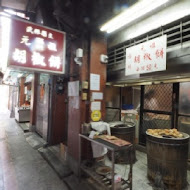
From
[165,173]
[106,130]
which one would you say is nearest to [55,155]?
[106,130]

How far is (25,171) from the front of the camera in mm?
4094

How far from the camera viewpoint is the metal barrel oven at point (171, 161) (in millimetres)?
2998

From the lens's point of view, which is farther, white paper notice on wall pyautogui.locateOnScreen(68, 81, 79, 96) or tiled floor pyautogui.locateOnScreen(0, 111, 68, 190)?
white paper notice on wall pyautogui.locateOnScreen(68, 81, 79, 96)

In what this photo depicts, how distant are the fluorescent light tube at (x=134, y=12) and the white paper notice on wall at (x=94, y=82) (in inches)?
49.5

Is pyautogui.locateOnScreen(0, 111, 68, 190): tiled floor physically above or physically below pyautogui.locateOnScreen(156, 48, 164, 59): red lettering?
below

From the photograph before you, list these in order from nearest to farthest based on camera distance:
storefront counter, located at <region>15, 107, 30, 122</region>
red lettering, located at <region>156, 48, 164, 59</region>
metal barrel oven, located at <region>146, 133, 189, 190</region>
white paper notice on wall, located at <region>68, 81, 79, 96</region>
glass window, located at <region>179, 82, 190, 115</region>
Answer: red lettering, located at <region>156, 48, 164, 59</region>, metal barrel oven, located at <region>146, 133, 189, 190</region>, white paper notice on wall, located at <region>68, 81, 79, 96</region>, glass window, located at <region>179, 82, 190, 115</region>, storefront counter, located at <region>15, 107, 30, 122</region>

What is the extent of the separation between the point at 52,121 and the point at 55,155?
1.35 m

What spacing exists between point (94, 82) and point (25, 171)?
3.33m

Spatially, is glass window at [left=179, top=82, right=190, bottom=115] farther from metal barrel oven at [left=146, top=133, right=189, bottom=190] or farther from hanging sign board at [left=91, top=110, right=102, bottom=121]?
hanging sign board at [left=91, top=110, right=102, bottom=121]

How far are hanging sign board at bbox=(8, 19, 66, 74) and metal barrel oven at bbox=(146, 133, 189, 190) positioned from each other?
3.03m

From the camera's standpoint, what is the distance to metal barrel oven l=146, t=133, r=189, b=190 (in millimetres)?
2998

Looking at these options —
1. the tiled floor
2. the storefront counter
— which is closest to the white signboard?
the tiled floor

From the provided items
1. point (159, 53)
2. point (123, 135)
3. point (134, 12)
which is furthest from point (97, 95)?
point (134, 12)

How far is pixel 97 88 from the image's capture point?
13.0 feet
